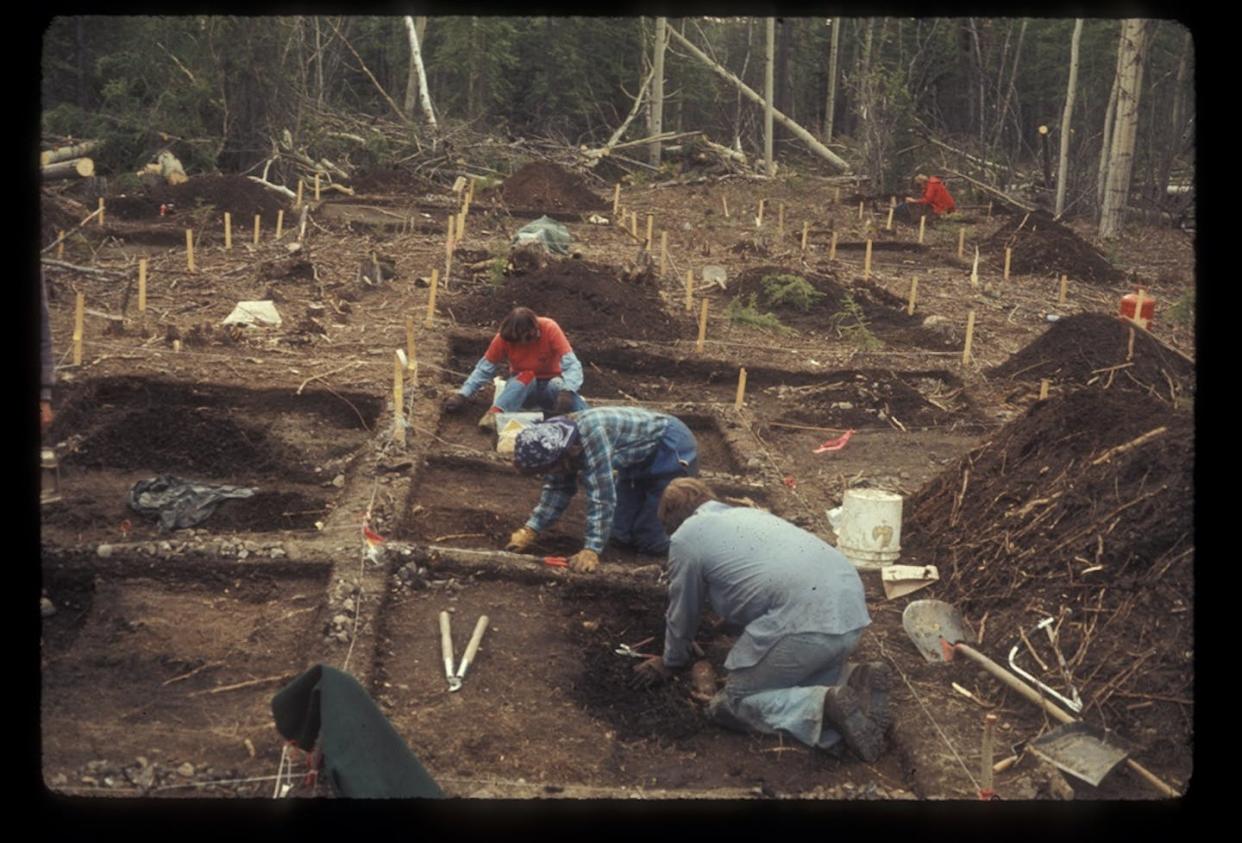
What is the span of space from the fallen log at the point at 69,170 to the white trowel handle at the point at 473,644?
15.1 m

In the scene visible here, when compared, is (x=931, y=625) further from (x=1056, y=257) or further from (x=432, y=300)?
(x=1056, y=257)

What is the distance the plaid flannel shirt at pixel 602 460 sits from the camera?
254 inches

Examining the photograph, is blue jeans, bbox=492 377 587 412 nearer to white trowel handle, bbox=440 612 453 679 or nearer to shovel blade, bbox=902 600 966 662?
white trowel handle, bbox=440 612 453 679

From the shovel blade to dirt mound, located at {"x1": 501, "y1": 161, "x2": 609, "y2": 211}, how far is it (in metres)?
15.6

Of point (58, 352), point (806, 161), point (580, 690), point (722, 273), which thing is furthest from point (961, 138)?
point (580, 690)

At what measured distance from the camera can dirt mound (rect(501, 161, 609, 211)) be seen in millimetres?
21484

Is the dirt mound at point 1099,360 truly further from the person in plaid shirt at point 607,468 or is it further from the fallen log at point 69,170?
the fallen log at point 69,170

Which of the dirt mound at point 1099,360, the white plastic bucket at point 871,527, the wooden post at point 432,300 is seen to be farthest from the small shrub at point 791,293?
the white plastic bucket at point 871,527

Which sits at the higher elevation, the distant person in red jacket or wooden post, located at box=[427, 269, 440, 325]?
the distant person in red jacket

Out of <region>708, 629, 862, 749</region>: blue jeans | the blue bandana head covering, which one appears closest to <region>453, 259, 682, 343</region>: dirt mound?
the blue bandana head covering

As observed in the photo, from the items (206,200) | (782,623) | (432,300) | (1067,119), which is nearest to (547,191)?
(206,200)

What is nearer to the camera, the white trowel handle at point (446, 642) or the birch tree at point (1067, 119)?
the white trowel handle at point (446, 642)

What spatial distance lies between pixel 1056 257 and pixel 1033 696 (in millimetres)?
13548

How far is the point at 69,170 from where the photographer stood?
19.5 meters
